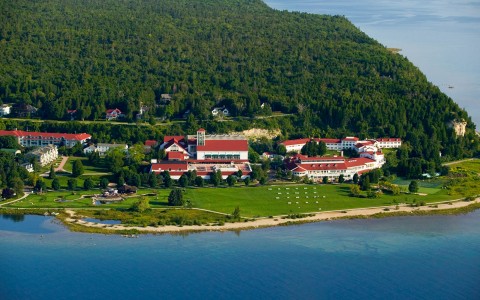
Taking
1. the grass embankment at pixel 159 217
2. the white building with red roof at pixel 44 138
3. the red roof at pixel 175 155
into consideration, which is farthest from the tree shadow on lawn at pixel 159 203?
the white building with red roof at pixel 44 138

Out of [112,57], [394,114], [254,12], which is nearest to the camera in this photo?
[394,114]

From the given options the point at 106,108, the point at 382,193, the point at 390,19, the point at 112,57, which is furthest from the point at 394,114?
the point at 390,19

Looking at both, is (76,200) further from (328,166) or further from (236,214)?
(328,166)

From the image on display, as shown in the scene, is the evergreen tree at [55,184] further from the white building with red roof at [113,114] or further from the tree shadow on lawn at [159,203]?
the white building with red roof at [113,114]

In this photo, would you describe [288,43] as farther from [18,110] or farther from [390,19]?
[390,19]

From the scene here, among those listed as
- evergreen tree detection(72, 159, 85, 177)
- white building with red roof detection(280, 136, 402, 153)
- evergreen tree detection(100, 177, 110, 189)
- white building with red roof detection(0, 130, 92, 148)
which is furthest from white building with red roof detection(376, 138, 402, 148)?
evergreen tree detection(72, 159, 85, 177)

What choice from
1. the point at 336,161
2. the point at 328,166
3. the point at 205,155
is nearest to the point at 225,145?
the point at 205,155
